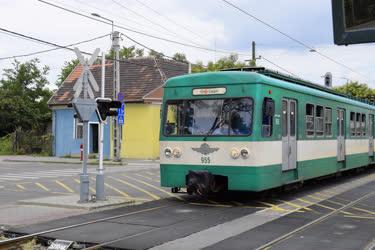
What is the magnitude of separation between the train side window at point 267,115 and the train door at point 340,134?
606 cm

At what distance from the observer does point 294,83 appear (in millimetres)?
15297

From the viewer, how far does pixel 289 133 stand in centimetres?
1429

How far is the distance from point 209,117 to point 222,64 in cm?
3417

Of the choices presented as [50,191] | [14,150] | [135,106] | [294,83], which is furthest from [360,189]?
[14,150]

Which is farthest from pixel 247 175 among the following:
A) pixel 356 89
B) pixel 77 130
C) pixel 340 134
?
pixel 356 89

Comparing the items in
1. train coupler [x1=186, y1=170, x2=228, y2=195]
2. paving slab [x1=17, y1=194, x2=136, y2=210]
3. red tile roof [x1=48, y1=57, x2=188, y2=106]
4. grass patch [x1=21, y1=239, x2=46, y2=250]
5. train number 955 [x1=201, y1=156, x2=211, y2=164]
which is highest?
red tile roof [x1=48, y1=57, x2=188, y2=106]

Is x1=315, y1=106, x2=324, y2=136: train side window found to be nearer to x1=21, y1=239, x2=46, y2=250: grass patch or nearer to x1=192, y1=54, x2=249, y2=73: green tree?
x1=21, y1=239, x2=46, y2=250: grass patch

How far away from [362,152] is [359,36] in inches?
565

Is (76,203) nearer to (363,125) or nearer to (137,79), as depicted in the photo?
(363,125)

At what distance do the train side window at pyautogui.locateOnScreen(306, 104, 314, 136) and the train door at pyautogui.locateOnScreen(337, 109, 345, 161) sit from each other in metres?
2.92

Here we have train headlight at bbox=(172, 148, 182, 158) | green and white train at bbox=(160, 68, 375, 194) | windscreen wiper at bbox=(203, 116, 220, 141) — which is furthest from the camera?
train headlight at bbox=(172, 148, 182, 158)

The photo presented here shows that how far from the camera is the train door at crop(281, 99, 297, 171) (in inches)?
547

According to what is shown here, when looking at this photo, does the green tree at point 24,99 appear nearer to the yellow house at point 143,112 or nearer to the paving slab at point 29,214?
the yellow house at point 143,112

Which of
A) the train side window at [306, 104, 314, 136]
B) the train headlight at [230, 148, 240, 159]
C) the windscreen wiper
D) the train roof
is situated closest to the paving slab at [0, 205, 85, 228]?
the windscreen wiper
